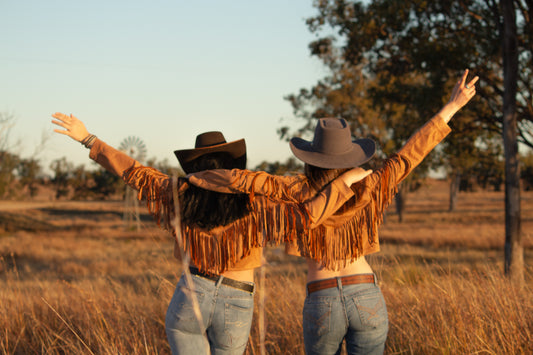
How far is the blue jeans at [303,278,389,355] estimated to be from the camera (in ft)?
7.57

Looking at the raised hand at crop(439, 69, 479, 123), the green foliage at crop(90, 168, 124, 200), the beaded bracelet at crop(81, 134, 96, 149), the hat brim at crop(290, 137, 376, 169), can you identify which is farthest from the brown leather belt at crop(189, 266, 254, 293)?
the green foliage at crop(90, 168, 124, 200)

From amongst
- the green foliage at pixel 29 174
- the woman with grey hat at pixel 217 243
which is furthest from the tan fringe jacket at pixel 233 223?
the green foliage at pixel 29 174

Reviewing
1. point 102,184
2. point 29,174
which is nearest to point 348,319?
point 29,174

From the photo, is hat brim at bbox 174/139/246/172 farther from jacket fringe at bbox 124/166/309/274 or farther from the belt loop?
the belt loop

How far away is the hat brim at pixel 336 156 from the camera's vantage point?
2.35m

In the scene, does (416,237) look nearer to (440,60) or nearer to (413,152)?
(440,60)

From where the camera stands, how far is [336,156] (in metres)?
2.42

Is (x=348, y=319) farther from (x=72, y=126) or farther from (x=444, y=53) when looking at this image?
(x=444, y=53)

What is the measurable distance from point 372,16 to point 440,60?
1757mm

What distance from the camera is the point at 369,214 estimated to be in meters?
2.49

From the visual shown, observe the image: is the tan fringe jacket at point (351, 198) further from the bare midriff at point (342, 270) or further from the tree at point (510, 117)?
the tree at point (510, 117)

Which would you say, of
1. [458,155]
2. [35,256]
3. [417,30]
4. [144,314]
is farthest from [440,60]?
[35,256]

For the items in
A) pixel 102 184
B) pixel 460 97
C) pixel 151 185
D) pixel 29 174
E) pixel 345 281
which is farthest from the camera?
pixel 102 184

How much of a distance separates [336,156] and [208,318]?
42.1 inches
